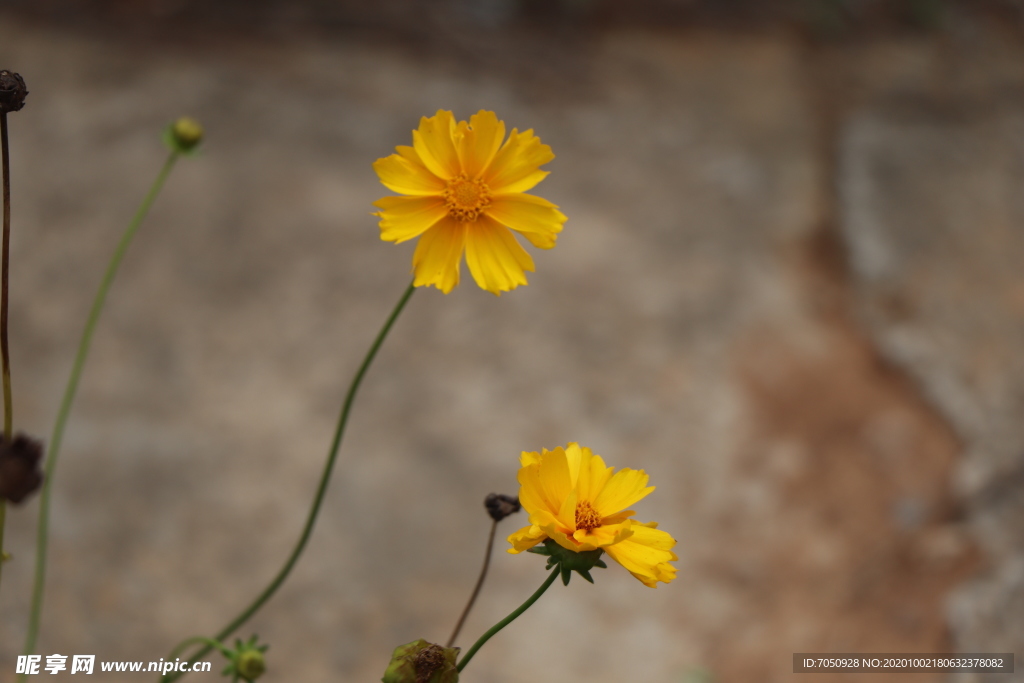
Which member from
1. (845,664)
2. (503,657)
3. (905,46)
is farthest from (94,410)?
(905,46)

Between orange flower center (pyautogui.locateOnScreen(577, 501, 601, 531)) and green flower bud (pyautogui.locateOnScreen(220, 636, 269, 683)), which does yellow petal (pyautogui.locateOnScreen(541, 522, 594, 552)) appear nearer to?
orange flower center (pyautogui.locateOnScreen(577, 501, 601, 531))

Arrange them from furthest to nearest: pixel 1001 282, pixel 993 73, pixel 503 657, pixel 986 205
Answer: pixel 993 73
pixel 986 205
pixel 1001 282
pixel 503 657

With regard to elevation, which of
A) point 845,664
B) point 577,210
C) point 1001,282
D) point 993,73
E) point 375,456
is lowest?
point 845,664

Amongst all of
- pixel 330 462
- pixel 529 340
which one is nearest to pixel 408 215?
pixel 330 462

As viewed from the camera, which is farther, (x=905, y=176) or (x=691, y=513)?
(x=905, y=176)

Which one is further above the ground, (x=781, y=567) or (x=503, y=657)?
(x=781, y=567)

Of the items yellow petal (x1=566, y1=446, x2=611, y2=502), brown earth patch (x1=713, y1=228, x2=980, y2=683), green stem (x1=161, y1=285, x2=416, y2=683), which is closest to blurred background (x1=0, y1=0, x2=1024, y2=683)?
brown earth patch (x1=713, y1=228, x2=980, y2=683)

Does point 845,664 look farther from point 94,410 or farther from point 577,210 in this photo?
point 94,410

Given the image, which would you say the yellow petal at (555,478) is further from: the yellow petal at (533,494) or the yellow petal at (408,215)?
the yellow petal at (408,215)
